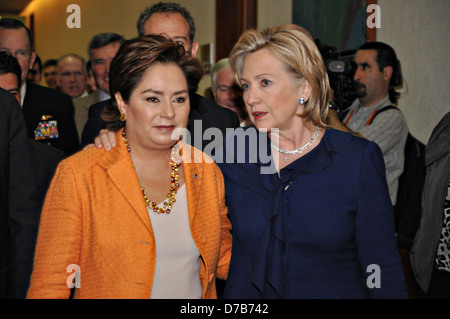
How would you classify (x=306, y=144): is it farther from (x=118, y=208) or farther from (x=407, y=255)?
(x=407, y=255)

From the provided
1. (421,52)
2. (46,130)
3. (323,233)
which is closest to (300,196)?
(323,233)

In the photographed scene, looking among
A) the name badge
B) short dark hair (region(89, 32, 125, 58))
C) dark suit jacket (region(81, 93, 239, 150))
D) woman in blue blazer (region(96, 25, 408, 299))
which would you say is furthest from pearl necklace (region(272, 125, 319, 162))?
short dark hair (region(89, 32, 125, 58))

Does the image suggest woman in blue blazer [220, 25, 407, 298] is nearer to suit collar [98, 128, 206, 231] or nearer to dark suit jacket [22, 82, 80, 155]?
suit collar [98, 128, 206, 231]

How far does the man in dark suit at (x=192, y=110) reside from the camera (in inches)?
93.4

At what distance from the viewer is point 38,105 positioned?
3074 millimetres

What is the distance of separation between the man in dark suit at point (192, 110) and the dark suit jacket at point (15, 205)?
0.46 meters

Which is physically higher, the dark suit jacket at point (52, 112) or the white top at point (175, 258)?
the dark suit jacket at point (52, 112)

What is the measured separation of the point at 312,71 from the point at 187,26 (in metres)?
0.92

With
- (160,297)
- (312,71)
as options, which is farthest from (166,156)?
(312,71)

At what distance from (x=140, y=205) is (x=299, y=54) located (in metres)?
0.79

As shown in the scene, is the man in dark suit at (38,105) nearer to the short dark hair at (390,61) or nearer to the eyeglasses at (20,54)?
the eyeglasses at (20,54)

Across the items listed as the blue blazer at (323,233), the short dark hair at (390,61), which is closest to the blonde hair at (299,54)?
the blue blazer at (323,233)

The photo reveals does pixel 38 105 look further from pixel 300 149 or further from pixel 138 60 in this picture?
pixel 300 149

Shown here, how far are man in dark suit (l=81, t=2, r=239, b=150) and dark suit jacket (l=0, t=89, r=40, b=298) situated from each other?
18.2 inches
